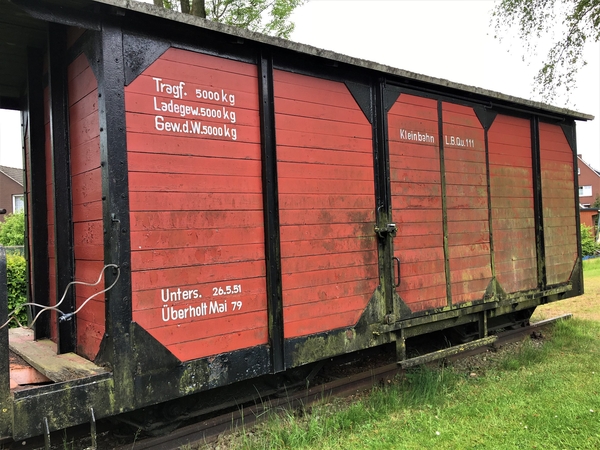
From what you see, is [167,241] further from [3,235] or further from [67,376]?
[3,235]

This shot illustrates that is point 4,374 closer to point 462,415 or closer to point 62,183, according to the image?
point 62,183

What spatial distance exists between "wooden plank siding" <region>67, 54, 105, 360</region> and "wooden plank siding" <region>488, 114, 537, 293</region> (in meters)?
4.59

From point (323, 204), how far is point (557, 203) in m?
4.58

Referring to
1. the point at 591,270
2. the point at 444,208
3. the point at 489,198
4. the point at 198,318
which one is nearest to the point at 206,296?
the point at 198,318

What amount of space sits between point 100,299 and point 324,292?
180 cm

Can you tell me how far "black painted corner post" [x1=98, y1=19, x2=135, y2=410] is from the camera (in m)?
2.88

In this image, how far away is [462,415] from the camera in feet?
13.0

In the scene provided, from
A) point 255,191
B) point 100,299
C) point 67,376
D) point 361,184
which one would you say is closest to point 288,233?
point 255,191

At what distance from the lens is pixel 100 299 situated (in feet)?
10.1

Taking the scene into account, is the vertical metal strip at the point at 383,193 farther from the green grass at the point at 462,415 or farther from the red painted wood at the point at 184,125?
the red painted wood at the point at 184,125

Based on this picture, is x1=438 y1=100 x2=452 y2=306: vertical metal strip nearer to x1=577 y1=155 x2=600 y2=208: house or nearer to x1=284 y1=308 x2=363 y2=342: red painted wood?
x1=284 y1=308 x2=363 y2=342: red painted wood

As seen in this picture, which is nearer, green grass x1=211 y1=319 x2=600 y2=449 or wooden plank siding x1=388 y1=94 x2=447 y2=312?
green grass x1=211 y1=319 x2=600 y2=449

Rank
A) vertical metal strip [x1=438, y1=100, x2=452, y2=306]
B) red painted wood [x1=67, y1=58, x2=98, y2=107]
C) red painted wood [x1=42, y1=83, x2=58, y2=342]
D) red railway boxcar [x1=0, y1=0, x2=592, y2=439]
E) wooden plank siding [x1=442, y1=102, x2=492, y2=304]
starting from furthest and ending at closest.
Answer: wooden plank siding [x1=442, y1=102, x2=492, y2=304] → vertical metal strip [x1=438, y1=100, x2=452, y2=306] → red painted wood [x1=42, y1=83, x2=58, y2=342] → red painted wood [x1=67, y1=58, x2=98, y2=107] → red railway boxcar [x1=0, y1=0, x2=592, y2=439]

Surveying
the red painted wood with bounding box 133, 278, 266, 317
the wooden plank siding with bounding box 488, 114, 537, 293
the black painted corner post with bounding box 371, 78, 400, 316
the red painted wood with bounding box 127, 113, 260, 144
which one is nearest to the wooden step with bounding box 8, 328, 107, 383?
the red painted wood with bounding box 133, 278, 266, 317
